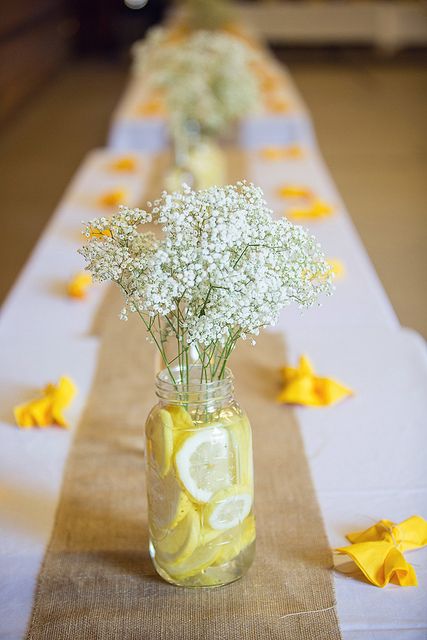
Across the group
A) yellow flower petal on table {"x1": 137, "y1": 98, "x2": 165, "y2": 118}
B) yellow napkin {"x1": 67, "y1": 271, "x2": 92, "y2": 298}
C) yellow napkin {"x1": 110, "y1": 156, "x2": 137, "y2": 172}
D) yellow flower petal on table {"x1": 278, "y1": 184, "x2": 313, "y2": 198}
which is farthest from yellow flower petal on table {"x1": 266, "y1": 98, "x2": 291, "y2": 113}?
yellow napkin {"x1": 67, "y1": 271, "x2": 92, "y2": 298}

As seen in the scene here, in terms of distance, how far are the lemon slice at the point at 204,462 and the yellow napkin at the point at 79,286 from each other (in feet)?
3.79

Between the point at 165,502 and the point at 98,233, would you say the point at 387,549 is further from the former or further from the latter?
the point at 98,233

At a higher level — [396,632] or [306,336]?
[306,336]

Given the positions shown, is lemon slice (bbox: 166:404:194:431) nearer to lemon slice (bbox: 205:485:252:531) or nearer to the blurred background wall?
lemon slice (bbox: 205:485:252:531)

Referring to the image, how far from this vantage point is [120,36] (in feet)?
39.0

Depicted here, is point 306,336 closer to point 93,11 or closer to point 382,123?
point 382,123

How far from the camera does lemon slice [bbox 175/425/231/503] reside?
98cm

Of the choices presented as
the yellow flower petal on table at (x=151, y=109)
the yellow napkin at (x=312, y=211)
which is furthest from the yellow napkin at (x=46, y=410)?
the yellow flower petal on table at (x=151, y=109)

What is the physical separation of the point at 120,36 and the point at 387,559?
38.4ft

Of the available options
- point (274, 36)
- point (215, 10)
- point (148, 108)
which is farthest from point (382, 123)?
point (274, 36)

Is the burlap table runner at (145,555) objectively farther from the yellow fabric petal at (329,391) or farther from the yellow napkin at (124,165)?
the yellow napkin at (124,165)

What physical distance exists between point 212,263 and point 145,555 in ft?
1.43

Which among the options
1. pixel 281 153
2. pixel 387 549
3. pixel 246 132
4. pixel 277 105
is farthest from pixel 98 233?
pixel 277 105

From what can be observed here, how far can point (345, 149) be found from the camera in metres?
6.80
